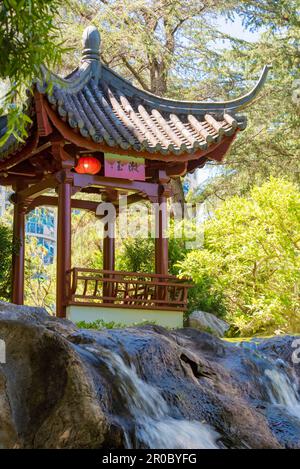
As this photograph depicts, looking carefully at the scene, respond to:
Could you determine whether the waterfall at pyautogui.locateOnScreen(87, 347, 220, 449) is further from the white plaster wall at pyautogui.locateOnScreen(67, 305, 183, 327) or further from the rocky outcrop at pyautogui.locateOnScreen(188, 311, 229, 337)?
the rocky outcrop at pyautogui.locateOnScreen(188, 311, 229, 337)

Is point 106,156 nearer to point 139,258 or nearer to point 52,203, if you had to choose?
point 52,203

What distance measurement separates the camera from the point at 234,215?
1094 cm

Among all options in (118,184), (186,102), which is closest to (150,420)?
(118,184)

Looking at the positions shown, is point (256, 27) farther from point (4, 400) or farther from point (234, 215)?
point (4, 400)

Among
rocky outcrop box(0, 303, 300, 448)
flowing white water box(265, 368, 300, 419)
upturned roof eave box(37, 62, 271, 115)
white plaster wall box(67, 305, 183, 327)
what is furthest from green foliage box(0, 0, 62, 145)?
upturned roof eave box(37, 62, 271, 115)

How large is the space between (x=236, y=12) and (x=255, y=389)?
14240mm

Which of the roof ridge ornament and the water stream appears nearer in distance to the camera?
the water stream

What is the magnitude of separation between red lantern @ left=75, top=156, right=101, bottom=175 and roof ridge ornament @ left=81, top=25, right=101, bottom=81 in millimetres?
1968

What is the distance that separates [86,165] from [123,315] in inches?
86.6

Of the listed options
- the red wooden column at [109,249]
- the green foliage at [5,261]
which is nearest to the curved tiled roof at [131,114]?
the red wooden column at [109,249]

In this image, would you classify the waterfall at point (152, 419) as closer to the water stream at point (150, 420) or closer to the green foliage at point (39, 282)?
the water stream at point (150, 420)

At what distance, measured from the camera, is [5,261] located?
11.8 m

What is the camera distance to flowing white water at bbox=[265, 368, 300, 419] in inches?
265
